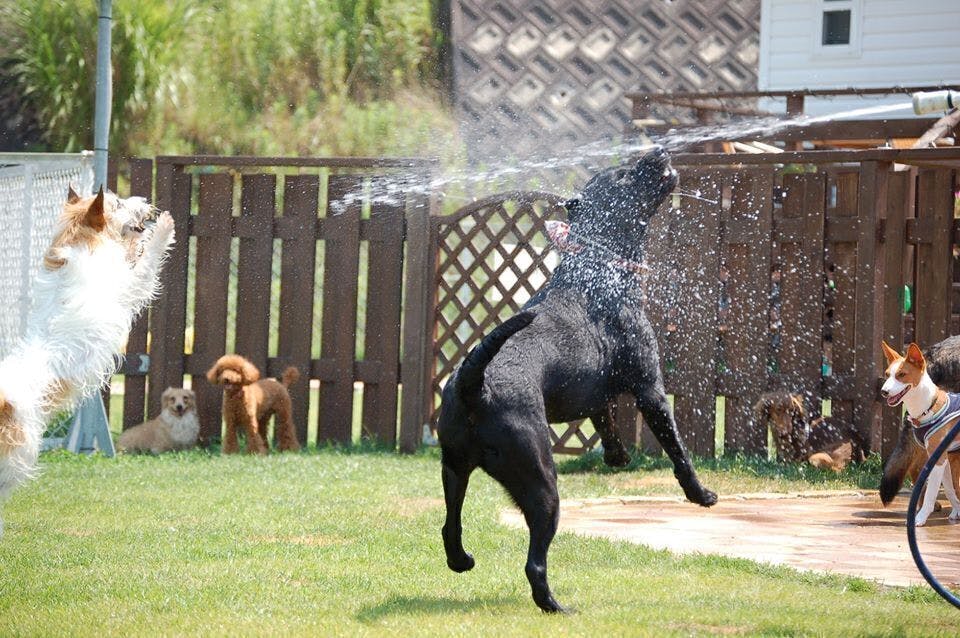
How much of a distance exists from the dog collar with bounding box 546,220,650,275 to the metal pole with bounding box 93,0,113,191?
4.35 meters

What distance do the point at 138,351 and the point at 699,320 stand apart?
13.6 ft

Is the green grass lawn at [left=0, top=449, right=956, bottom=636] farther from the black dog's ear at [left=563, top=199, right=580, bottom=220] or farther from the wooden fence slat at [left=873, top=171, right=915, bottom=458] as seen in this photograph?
the black dog's ear at [left=563, top=199, right=580, bottom=220]

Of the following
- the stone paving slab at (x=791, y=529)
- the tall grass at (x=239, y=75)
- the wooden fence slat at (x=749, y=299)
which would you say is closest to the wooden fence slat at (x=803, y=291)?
the wooden fence slat at (x=749, y=299)

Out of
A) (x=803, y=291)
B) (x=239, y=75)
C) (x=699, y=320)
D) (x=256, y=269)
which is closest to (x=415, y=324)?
(x=256, y=269)

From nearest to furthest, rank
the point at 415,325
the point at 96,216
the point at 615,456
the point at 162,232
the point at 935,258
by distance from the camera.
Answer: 1. the point at 615,456
2. the point at 96,216
3. the point at 162,232
4. the point at 935,258
5. the point at 415,325

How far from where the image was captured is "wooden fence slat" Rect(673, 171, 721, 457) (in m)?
8.41

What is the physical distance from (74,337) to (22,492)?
2.04 metres

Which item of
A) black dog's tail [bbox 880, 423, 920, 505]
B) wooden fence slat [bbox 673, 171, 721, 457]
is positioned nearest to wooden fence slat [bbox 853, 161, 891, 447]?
wooden fence slat [bbox 673, 171, 721, 457]

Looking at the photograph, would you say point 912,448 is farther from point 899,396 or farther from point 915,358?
point 915,358

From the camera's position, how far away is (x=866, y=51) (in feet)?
52.6

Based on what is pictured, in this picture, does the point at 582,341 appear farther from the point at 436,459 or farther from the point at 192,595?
the point at 436,459

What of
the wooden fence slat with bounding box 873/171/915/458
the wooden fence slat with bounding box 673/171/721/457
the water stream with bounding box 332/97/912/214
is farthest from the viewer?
the water stream with bounding box 332/97/912/214

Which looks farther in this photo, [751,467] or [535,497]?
[751,467]

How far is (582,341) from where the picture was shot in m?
4.58
